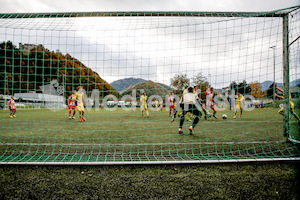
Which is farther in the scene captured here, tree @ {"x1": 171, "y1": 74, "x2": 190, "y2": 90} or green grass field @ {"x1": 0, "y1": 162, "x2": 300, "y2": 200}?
tree @ {"x1": 171, "y1": 74, "x2": 190, "y2": 90}

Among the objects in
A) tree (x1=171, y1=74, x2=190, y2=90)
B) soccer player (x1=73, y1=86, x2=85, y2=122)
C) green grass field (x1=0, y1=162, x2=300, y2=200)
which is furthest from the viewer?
soccer player (x1=73, y1=86, x2=85, y2=122)

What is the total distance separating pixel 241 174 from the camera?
267cm

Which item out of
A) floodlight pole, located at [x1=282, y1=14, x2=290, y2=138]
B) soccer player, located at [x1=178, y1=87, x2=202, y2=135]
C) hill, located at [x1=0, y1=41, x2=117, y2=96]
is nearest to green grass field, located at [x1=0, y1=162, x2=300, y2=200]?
floodlight pole, located at [x1=282, y1=14, x2=290, y2=138]

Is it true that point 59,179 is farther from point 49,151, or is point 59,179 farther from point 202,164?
point 202,164

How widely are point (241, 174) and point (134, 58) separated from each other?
10.5ft

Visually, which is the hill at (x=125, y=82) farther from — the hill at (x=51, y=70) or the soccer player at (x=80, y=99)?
the soccer player at (x=80, y=99)

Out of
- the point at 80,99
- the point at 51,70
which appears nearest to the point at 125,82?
the point at 51,70

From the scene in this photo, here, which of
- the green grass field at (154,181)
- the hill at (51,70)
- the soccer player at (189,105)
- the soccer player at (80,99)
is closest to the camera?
the green grass field at (154,181)

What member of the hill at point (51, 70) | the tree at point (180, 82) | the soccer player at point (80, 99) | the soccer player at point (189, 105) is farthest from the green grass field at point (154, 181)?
the soccer player at point (80, 99)

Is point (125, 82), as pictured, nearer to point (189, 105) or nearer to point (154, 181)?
point (154, 181)

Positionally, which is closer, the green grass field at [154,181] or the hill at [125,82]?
the green grass field at [154,181]

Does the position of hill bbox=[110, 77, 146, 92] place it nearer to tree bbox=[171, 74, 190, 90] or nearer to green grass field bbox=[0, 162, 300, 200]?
tree bbox=[171, 74, 190, 90]

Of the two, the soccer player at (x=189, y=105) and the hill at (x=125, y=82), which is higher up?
the hill at (x=125, y=82)

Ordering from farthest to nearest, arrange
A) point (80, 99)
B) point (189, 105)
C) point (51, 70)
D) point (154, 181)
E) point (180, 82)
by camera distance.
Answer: point (80, 99)
point (189, 105)
point (51, 70)
point (180, 82)
point (154, 181)
